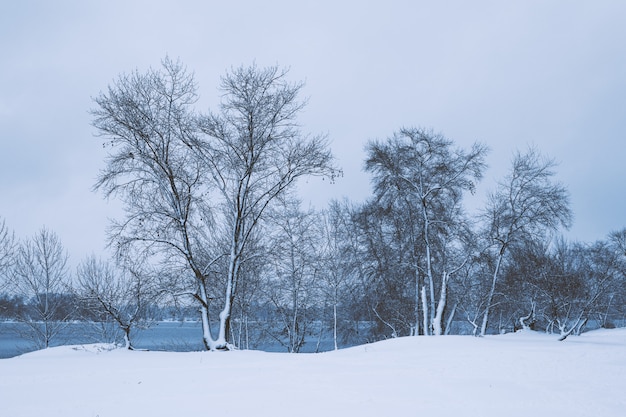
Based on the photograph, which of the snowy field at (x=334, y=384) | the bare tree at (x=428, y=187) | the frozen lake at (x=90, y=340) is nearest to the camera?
the snowy field at (x=334, y=384)

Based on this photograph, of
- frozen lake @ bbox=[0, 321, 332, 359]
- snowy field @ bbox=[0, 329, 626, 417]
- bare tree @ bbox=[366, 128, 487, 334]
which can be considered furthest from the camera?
frozen lake @ bbox=[0, 321, 332, 359]

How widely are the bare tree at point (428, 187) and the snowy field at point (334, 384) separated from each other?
974 centimetres

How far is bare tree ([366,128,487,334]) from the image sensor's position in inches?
858

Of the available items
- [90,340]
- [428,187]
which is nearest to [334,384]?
[428,187]

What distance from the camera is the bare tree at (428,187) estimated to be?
21.8 meters

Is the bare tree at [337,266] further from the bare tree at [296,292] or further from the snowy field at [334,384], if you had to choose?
the snowy field at [334,384]

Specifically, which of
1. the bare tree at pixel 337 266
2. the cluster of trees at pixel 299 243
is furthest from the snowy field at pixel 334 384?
the bare tree at pixel 337 266

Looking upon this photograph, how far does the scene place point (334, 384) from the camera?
838cm

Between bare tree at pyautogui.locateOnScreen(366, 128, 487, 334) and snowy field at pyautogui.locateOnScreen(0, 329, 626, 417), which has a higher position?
bare tree at pyautogui.locateOnScreen(366, 128, 487, 334)

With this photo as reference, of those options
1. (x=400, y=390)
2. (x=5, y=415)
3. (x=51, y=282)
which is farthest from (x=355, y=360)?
(x=51, y=282)

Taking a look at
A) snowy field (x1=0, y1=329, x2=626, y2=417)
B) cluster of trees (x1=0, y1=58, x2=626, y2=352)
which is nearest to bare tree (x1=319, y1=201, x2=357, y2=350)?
cluster of trees (x1=0, y1=58, x2=626, y2=352)

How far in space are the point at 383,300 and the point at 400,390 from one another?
2025cm

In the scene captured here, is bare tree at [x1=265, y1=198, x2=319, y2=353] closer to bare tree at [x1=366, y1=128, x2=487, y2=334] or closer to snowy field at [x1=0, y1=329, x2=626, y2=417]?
bare tree at [x1=366, y1=128, x2=487, y2=334]

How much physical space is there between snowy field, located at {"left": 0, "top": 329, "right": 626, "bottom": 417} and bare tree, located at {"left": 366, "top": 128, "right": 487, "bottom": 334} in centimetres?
974
